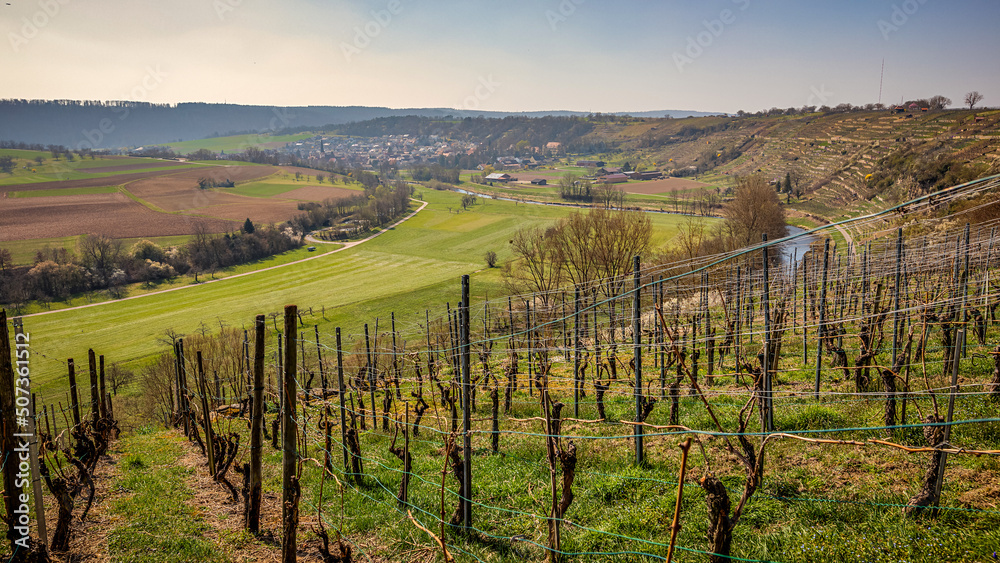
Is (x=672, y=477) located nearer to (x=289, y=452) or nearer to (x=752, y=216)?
(x=289, y=452)

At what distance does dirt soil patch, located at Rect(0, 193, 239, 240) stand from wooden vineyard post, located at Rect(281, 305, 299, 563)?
78.0 m

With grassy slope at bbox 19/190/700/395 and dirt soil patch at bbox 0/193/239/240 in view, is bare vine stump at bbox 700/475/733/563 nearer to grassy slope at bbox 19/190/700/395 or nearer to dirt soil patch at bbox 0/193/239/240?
grassy slope at bbox 19/190/700/395

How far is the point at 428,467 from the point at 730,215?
3724cm

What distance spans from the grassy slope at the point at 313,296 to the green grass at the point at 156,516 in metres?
29.8

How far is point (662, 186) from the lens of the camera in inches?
4112

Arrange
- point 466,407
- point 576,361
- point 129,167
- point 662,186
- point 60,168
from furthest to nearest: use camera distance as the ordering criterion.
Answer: point 129,167 < point 662,186 < point 60,168 < point 576,361 < point 466,407

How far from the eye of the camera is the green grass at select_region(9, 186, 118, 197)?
82400mm

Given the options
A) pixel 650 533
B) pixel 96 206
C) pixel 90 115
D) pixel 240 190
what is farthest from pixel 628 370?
pixel 90 115

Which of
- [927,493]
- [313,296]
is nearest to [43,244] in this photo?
[313,296]

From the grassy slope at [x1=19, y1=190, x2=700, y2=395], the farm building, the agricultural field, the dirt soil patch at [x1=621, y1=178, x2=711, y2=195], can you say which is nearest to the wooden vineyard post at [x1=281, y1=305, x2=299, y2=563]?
the grassy slope at [x1=19, y1=190, x2=700, y2=395]

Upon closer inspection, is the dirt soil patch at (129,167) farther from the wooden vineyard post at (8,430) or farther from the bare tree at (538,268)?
the wooden vineyard post at (8,430)

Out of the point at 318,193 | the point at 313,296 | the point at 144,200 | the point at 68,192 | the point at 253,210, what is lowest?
the point at 313,296

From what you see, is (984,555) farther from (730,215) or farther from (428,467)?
(730,215)

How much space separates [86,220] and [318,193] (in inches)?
1501
